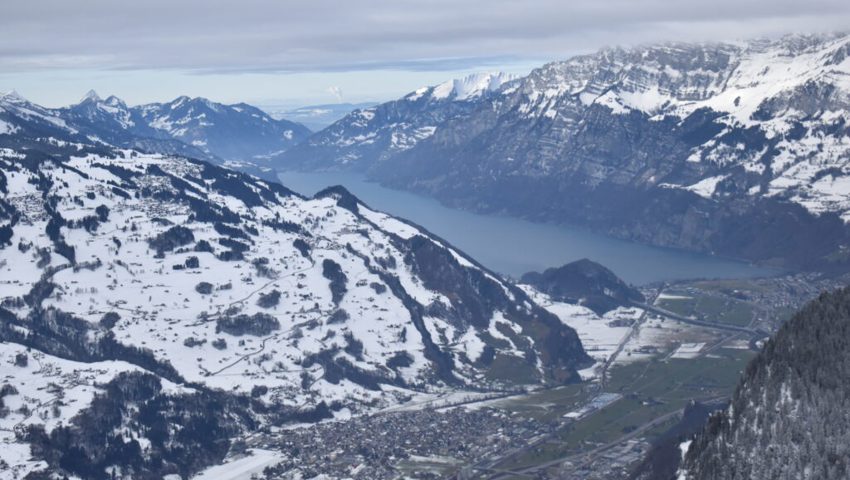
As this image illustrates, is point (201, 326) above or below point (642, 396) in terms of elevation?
above

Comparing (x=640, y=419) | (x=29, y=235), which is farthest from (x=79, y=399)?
(x=640, y=419)

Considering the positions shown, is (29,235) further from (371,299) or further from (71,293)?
(371,299)

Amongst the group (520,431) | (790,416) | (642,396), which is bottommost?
(642,396)

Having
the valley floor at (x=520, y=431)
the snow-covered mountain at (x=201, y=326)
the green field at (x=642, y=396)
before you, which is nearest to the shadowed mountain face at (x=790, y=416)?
the valley floor at (x=520, y=431)

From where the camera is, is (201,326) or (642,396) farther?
(642,396)

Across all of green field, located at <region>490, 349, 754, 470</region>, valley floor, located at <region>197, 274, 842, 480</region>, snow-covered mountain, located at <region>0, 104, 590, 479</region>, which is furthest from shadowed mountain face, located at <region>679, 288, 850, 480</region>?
snow-covered mountain, located at <region>0, 104, 590, 479</region>

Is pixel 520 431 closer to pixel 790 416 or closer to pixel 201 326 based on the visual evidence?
pixel 201 326

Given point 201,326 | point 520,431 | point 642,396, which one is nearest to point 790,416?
point 520,431

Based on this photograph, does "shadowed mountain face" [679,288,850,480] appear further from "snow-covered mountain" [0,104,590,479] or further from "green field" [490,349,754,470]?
"snow-covered mountain" [0,104,590,479]
